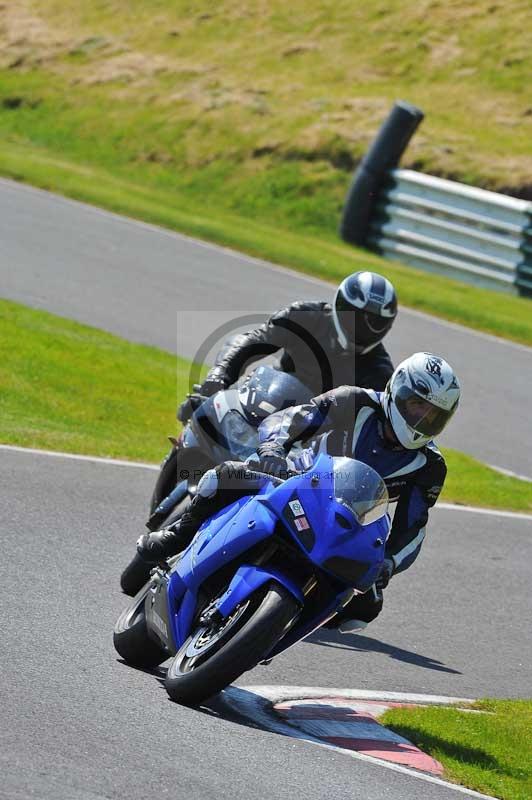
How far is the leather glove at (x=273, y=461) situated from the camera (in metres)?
5.81

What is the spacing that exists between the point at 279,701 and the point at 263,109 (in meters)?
20.8

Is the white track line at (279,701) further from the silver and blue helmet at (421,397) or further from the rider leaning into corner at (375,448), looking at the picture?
the silver and blue helmet at (421,397)

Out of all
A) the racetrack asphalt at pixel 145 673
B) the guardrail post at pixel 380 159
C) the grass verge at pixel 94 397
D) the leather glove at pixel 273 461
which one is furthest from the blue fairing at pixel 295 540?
the guardrail post at pixel 380 159

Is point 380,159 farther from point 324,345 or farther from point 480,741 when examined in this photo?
point 480,741

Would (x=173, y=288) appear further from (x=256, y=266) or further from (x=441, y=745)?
(x=441, y=745)

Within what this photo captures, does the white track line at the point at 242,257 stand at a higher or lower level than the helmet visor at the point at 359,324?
lower

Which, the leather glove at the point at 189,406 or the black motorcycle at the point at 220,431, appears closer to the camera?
the black motorcycle at the point at 220,431

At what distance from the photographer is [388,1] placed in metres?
29.9

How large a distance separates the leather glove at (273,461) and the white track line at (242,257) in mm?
12160

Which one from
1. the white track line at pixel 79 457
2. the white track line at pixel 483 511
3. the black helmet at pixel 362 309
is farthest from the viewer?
the white track line at pixel 483 511

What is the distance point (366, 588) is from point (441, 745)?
0.95 m

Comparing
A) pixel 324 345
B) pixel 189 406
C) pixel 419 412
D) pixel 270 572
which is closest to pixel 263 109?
pixel 324 345

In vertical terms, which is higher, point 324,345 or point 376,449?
point 376,449

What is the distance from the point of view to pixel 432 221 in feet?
67.6
